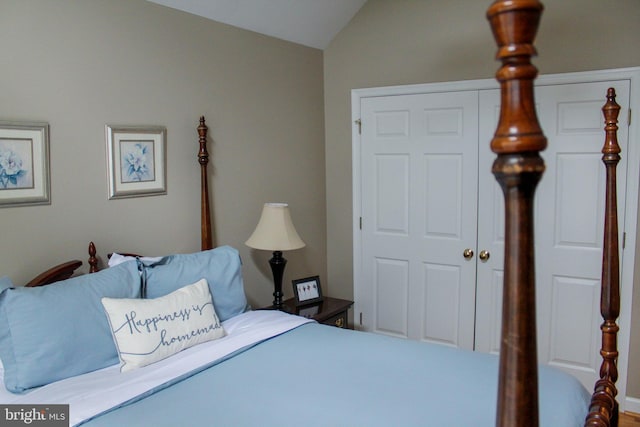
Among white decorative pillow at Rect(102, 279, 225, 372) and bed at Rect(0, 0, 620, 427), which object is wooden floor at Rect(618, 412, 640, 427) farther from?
white decorative pillow at Rect(102, 279, 225, 372)

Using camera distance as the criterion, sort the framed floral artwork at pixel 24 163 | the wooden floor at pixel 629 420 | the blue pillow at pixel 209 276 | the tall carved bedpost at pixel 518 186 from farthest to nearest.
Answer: the wooden floor at pixel 629 420 → the blue pillow at pixel 209 276 → the framed floral artwork at pixel 24 163 → the tall carved bedpost at pixel 518 186

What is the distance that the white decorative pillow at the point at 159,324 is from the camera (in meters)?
1.97

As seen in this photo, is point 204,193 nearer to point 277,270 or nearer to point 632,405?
point 277,270

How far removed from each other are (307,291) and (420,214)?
1.00m

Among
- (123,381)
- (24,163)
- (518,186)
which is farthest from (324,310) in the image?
(518,186)

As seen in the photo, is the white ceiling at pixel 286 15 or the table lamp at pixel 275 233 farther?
the table lamp at pixel 275 233

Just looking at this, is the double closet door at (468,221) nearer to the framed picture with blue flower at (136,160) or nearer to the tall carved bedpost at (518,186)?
the framed picture with blue flower at (136,160)

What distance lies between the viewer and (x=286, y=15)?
3.37m

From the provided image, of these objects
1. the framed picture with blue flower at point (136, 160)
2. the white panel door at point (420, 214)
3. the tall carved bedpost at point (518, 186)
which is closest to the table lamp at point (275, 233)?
the framed picture with blue flower at point (136, 160)

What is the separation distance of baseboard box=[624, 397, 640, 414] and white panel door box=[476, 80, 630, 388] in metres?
0.22

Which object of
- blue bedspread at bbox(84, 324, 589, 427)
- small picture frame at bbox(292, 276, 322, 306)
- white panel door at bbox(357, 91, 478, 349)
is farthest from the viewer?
white panel door at bbox(357, 91, 478, 349)

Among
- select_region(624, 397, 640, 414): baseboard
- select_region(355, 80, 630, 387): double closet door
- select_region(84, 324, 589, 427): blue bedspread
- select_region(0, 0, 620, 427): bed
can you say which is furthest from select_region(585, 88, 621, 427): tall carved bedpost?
select_region(624, 397, 640, 414): baseboard

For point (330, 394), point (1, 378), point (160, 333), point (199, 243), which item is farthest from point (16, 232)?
point (330, 394)

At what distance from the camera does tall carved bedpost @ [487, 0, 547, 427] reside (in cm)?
70
